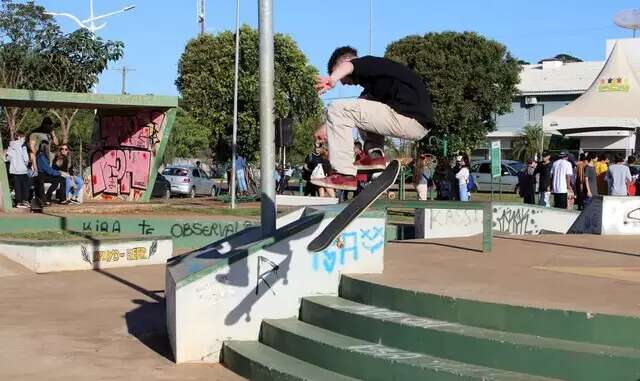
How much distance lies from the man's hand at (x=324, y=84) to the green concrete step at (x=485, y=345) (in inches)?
69.9

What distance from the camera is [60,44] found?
3195 cm

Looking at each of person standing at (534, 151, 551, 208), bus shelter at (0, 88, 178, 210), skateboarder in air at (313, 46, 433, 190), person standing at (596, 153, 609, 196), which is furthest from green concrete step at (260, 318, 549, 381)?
person standing at (596, 153, 609, 196)

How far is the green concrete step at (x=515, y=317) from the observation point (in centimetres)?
513

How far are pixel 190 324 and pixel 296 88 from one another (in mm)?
40801

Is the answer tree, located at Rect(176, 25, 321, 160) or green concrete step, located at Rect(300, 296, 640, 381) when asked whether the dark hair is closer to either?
green concrete step, located at Rect(300, 296, 640, 381)

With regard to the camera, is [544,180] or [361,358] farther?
[544,180]

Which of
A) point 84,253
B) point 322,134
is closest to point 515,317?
point 322,134

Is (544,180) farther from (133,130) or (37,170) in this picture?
(37,170)

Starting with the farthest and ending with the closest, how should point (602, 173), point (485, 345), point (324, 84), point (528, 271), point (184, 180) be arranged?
point (184, 180) → point (602, 173) → point (528, 271) → point (324, 84) → point (485, 345)

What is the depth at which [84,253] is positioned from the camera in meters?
12.8

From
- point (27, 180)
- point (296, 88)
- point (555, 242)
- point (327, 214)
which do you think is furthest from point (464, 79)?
point (327, 214)

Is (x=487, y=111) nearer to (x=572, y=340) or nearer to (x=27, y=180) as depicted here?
(x=27, y=180)

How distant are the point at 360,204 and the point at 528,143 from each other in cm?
6075

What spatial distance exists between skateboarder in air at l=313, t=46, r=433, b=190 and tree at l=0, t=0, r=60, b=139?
27.8 meters
